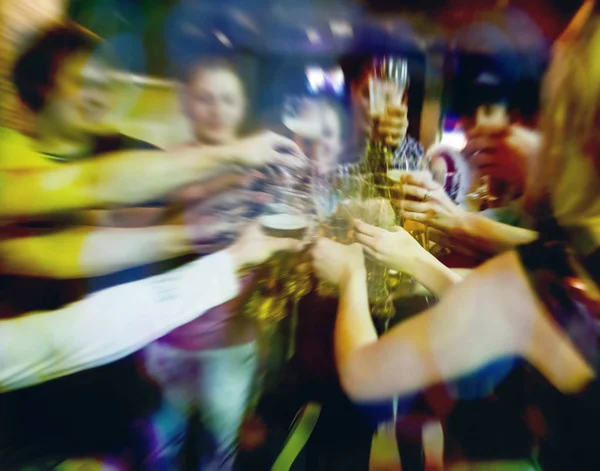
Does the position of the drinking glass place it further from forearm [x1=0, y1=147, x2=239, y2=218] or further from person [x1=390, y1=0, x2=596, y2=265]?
forearm [x1=0, y1=147, x2=239, y2=218]

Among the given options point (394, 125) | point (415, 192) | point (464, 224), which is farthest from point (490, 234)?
point (394, 125)

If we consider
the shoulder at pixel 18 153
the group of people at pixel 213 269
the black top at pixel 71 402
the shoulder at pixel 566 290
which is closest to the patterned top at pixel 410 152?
the group of people at pixel 213 269

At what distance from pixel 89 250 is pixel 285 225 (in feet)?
1.30

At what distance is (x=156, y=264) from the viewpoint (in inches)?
37.3

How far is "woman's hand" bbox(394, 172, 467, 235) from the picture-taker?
33.8 inches

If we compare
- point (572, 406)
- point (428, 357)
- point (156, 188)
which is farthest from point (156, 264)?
point (572, 406)

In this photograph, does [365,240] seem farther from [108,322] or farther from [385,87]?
[108,322]

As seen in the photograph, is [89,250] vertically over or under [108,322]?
over

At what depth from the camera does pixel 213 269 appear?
931mm

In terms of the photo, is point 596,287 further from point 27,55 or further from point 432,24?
point 27,55

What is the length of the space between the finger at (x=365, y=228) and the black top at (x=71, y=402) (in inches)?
16.5

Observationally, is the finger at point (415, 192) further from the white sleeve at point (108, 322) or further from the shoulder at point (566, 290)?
the white sleeve at point (108, 322)

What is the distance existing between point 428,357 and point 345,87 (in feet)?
1.63

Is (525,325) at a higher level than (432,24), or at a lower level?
lower
